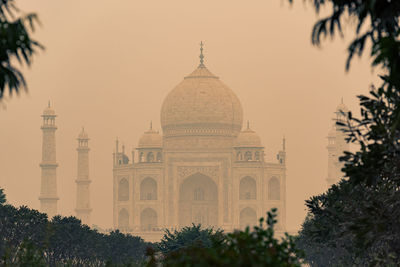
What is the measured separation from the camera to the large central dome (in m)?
113

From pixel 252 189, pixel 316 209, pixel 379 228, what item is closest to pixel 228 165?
pixel 252 189

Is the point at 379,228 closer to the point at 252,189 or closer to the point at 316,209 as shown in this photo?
the point at 316,209

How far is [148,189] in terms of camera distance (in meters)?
115

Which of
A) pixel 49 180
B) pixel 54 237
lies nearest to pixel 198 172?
Answer: pixel 49 180

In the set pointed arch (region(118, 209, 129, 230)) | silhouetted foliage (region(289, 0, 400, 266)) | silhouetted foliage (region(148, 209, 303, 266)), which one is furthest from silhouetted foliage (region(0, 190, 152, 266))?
pointed arch (region(118, 209, 129, 230))

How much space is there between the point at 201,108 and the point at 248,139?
19.6ft

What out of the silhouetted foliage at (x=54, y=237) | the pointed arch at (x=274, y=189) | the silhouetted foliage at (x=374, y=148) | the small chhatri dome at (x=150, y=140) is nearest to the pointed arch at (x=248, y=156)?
the pointed arch at (x=274, y=189)

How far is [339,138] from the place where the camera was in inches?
4712

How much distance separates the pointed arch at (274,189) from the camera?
114812mm

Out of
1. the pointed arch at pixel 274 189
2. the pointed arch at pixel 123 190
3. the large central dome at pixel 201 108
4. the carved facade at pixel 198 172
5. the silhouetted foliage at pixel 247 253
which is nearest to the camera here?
the silhouetted foliage at pixel 247 253

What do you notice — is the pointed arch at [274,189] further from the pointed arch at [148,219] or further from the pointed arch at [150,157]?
the pointed arch at [150,157]

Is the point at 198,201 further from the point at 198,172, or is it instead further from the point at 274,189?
the point at 274,189

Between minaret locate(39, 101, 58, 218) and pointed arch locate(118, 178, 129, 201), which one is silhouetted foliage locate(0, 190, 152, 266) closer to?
minaret locate(39, 101, 58, 218)

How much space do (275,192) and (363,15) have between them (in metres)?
104
